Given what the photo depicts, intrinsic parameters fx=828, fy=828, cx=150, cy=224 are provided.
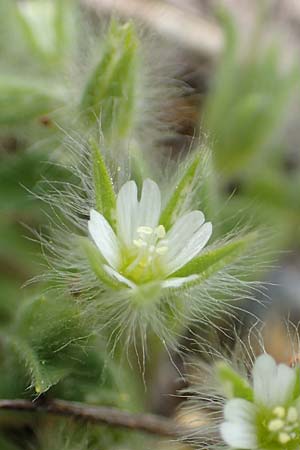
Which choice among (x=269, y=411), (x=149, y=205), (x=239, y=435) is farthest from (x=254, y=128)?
(x=239, y=435)

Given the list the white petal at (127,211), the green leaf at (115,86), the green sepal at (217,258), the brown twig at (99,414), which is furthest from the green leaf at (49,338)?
the green leaf at (115,86)

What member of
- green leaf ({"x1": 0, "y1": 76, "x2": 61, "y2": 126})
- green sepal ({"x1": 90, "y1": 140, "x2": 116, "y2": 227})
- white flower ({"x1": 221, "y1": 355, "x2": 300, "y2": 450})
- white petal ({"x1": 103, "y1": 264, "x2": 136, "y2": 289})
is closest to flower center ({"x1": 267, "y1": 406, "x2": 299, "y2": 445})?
white flower ({"x1": 221, "y1": 355, "x2": 300, "y2": 450})

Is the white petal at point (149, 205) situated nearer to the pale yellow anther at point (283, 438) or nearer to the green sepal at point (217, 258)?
the green sepal at point (217, 258)

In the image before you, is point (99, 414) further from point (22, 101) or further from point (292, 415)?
point (22, 101)

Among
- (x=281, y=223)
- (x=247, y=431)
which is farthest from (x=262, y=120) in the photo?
(x=247, y=431)

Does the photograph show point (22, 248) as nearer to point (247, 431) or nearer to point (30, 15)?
point (30, 15)

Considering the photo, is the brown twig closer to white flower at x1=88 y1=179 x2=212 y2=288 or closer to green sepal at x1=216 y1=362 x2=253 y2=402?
green sepal at x1=216 y1=362 x2=253 y2=402
